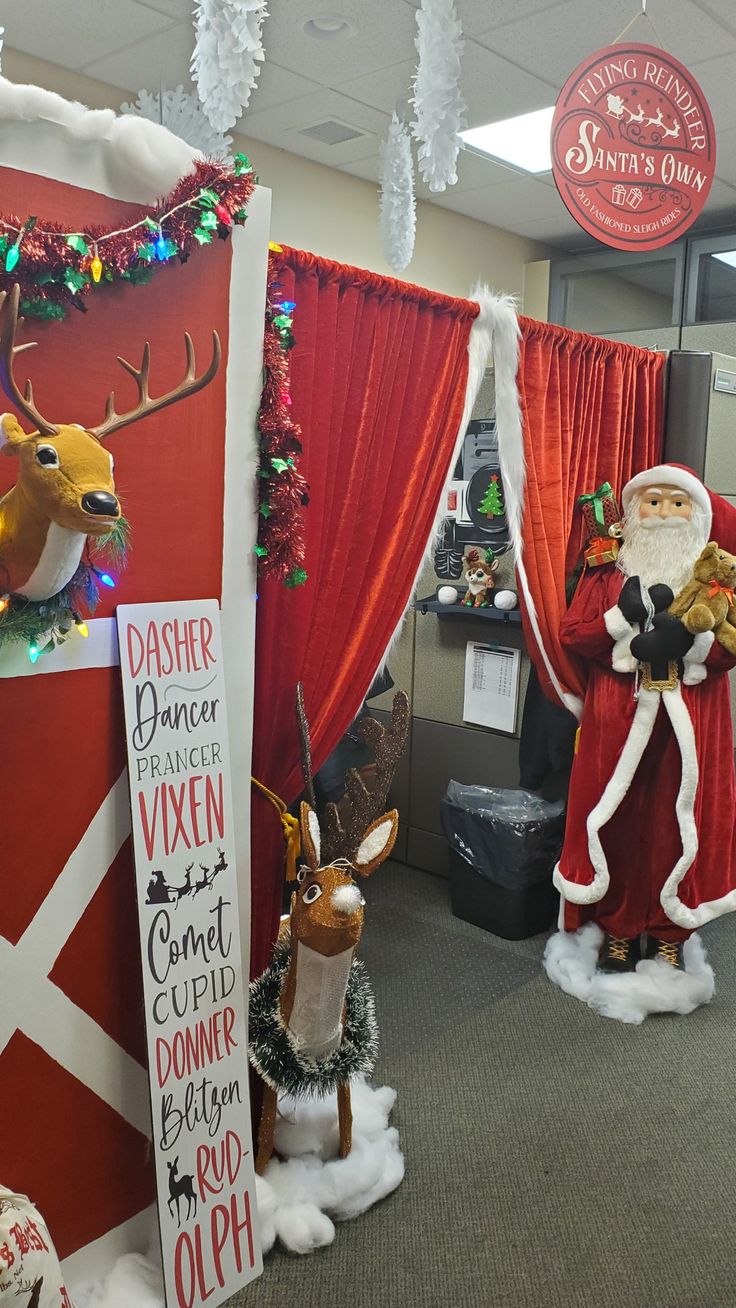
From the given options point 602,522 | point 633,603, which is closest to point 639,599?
point 633,603

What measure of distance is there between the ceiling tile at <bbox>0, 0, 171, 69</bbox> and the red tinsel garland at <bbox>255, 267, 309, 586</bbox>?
2262 mm

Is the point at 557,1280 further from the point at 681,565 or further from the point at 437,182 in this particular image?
the point at 437,182

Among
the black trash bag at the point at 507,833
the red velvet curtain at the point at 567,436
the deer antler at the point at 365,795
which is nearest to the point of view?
the deer antler at the point at 365,795

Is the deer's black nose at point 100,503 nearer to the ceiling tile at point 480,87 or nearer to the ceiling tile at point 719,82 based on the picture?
the ceiling tile at point 480,87

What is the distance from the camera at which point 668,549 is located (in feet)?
9.16

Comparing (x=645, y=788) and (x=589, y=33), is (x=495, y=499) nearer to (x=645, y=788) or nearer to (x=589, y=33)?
(x=645, y=788)

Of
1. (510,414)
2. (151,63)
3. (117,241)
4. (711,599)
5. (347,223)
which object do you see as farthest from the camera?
(347,223)

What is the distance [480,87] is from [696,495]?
2312 mm

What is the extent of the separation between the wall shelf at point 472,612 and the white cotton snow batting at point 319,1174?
1.68m

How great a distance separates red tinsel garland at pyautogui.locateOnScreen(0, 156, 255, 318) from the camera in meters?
1.37

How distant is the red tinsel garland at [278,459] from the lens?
1818mm

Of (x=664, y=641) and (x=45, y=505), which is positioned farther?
(x=664, y=641)

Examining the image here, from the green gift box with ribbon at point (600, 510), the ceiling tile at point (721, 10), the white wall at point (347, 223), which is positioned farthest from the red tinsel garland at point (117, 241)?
the white wall at point (347, 223)

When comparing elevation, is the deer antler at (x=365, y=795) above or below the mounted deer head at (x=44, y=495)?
below
